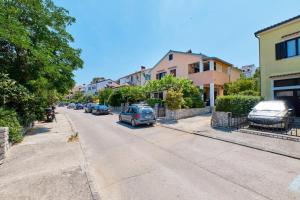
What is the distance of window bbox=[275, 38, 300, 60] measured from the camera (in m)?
13.5

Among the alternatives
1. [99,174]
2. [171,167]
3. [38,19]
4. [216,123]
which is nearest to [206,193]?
[171,167]

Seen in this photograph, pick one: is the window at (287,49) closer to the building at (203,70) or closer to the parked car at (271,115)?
the parked car at (271,115)

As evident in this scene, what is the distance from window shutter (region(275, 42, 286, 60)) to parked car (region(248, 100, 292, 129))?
4.91 metres

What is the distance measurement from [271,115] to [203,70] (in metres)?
14.0

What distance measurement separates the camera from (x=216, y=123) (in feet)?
43.8

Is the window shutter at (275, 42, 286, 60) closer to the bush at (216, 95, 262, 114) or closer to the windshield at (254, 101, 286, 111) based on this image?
the bush at (216, 95, 262, 114)

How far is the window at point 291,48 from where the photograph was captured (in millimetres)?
13633

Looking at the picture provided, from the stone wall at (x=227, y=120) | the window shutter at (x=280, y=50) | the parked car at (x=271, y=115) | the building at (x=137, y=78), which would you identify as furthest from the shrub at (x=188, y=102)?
the building at (x=137, y=78)

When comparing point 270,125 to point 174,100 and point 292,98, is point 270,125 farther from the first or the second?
point 174,100

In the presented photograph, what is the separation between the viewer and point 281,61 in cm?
1428

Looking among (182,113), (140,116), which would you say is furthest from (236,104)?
(140,116)

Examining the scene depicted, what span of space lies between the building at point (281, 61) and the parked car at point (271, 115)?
3.32 m

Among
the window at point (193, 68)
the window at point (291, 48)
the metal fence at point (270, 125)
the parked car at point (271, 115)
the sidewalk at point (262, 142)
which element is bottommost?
the sidewalk at point (262, 142)

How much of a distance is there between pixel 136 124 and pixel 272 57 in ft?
41.2
